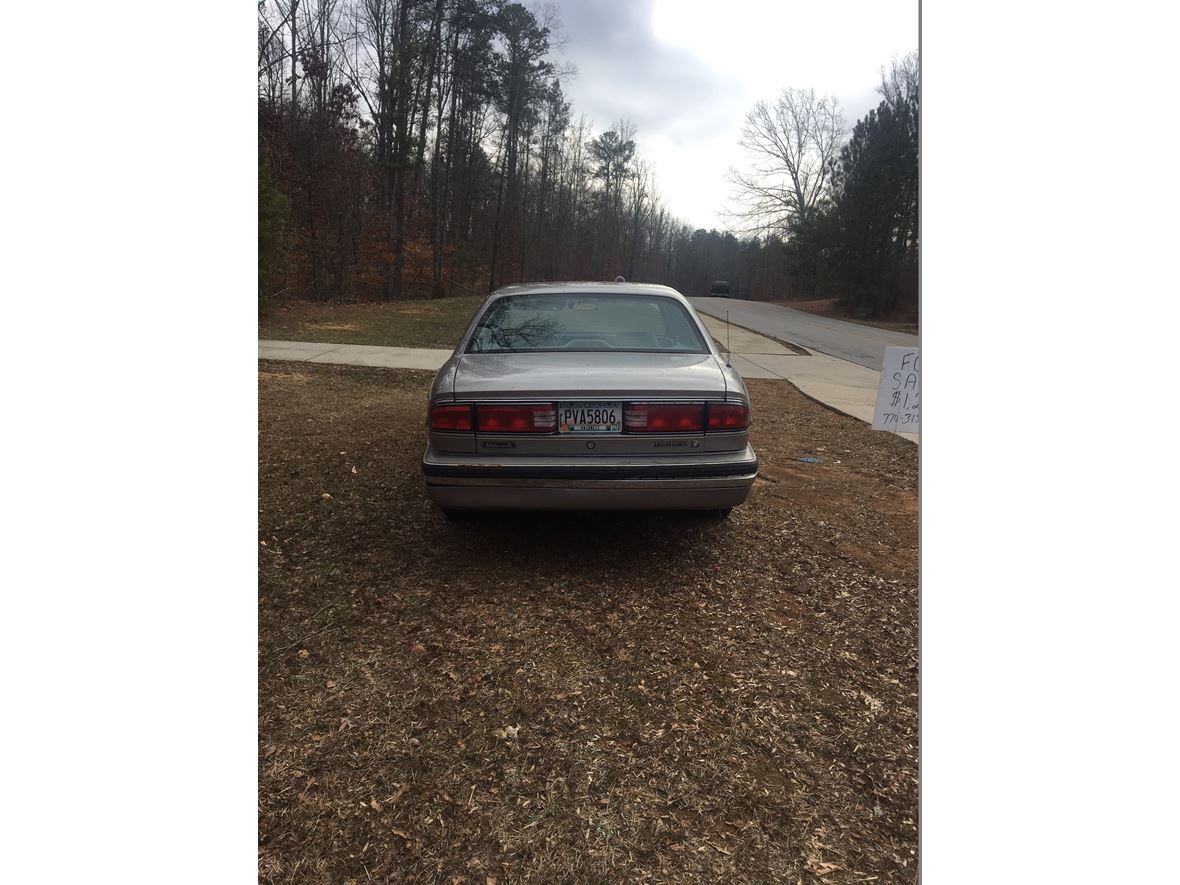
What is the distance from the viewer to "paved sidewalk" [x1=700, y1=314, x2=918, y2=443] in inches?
247

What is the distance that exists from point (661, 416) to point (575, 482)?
41 cm

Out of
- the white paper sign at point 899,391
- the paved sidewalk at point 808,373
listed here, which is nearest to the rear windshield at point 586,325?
the white paper sign at point 899,391

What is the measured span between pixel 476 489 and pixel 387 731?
1.03 metres

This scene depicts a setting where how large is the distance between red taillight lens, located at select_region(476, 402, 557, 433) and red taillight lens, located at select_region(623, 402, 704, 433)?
11.2 inches

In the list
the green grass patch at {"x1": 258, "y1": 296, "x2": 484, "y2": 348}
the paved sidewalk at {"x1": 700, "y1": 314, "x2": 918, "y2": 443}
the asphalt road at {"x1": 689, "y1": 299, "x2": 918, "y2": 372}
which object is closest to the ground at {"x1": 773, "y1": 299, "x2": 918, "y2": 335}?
the asphalt road at {"x1": 689, "y1": 299, "x2": 918, "y2": 372}

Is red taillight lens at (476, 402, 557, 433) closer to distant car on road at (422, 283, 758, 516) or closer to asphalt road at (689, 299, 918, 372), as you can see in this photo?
distant car on road at (422, 283, 758, 516)

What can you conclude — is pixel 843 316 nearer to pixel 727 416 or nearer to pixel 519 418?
pixel 727 416

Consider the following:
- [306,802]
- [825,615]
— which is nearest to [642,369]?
[825,615]

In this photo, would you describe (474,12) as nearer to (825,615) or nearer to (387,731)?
(387,731)

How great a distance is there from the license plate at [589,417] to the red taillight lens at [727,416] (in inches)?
→ 14.4

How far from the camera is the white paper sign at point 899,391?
1348 mm

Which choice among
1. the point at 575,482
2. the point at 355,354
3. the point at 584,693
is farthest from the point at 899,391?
the point at 355,354

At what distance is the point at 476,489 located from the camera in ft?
8.70

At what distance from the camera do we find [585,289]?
351 centimetres
